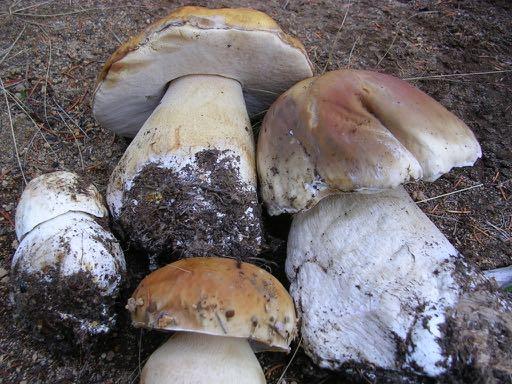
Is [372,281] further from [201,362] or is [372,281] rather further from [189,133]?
[189,133]

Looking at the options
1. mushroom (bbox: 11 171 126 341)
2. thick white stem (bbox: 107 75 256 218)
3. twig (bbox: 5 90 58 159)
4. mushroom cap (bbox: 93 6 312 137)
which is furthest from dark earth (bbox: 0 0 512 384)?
mushroom cap (bbox: 93 6 312 137)

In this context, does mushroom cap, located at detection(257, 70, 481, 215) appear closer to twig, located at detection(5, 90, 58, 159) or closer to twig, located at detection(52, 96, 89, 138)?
twig, located at detection(52, 96, 89, 138)

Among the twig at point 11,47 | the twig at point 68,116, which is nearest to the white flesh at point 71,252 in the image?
the twig at point 68,116

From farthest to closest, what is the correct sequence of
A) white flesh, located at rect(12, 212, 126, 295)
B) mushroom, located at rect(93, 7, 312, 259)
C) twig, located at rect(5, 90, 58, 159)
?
1. twig, located at rect(5, 90, 58, 159)
2. mushroom, located at rect(93, 7, 312, 259)
3. white flesh, located at rect(12, 212, 126, 295)

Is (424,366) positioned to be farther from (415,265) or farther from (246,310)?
(246,310)

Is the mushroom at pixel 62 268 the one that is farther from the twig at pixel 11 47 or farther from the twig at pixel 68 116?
the twig at pixel 11 47

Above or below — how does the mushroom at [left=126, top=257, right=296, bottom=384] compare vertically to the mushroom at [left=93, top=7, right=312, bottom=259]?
below
